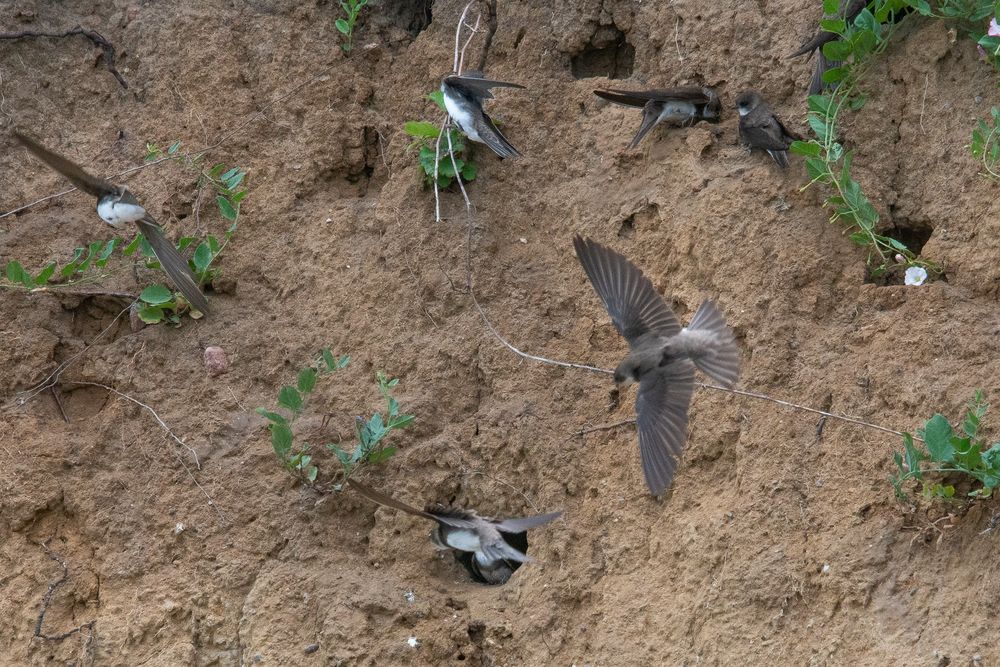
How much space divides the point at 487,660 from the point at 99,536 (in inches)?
50.7

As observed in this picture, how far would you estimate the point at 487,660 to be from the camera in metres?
3.58

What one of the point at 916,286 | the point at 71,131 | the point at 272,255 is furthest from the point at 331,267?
the point at 916,286

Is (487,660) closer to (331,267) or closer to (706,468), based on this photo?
(706,468)

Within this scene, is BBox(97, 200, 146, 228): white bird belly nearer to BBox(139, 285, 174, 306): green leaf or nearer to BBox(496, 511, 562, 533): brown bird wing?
BBox(139, 285, 174, 306): green leaf

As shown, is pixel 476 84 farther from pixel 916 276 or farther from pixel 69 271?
pixel 916 276

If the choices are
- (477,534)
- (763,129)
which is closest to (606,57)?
(763,129)

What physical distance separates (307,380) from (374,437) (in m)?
0.26

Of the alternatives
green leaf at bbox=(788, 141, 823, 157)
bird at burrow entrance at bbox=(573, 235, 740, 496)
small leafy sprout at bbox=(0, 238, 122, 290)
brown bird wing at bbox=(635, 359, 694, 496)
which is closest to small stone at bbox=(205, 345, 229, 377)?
small leafy sprout at bbox=(0, 238, 122, 290)

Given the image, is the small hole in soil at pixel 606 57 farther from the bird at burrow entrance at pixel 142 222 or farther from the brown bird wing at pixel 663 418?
the bird at burrow entrance at pixel 142 222

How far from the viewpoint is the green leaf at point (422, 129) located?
4344 mm

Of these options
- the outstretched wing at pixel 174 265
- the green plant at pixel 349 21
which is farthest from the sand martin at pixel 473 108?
the outstretched wing at pixel 174 265

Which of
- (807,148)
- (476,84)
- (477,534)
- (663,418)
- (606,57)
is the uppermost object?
(807,148)

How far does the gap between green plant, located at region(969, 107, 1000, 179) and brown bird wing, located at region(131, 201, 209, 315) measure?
2.48 m

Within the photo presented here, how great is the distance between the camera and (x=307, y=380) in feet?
12.4
